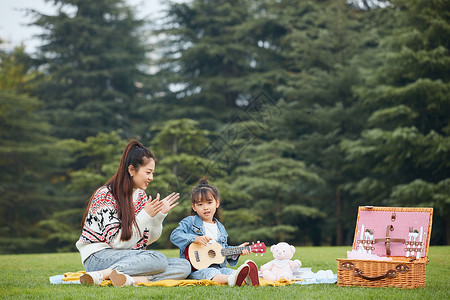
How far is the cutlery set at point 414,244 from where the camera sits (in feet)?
15.1

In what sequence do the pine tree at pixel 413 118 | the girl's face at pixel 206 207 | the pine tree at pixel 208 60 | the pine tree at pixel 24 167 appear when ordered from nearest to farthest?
1. the girl's face at pixel 206 207
2. the pine tree at pixel 413 118
3. the pine tree at pixel 24 167
4. the pine tree at pixel 208 60

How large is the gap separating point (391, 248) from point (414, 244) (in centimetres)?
24

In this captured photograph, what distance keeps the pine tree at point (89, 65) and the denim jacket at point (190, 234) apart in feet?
53.6

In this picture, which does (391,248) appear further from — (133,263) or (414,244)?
(133,263)

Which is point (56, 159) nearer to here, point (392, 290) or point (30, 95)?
point (30, 95)

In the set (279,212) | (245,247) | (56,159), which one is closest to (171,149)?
(279,212)

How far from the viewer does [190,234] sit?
15.9ft

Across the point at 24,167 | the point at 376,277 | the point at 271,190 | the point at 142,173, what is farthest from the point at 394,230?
the point at 24,167

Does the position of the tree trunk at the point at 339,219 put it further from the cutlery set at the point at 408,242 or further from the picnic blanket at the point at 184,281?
the picnic blanket at the point at 184,281

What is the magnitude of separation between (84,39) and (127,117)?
3.58 m

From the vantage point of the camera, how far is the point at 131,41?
22.8m

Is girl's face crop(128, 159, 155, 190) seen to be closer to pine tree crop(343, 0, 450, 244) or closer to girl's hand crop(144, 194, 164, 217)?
girl's hand crop(144, 194, 164, 217)

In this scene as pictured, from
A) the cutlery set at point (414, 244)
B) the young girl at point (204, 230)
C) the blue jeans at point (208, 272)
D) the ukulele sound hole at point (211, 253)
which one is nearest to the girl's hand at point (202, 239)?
the young girl at point (204, 230)

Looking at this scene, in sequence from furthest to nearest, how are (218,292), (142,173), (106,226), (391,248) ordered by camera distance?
(391,248) → (142,173) → (106,226) → (218,292)
